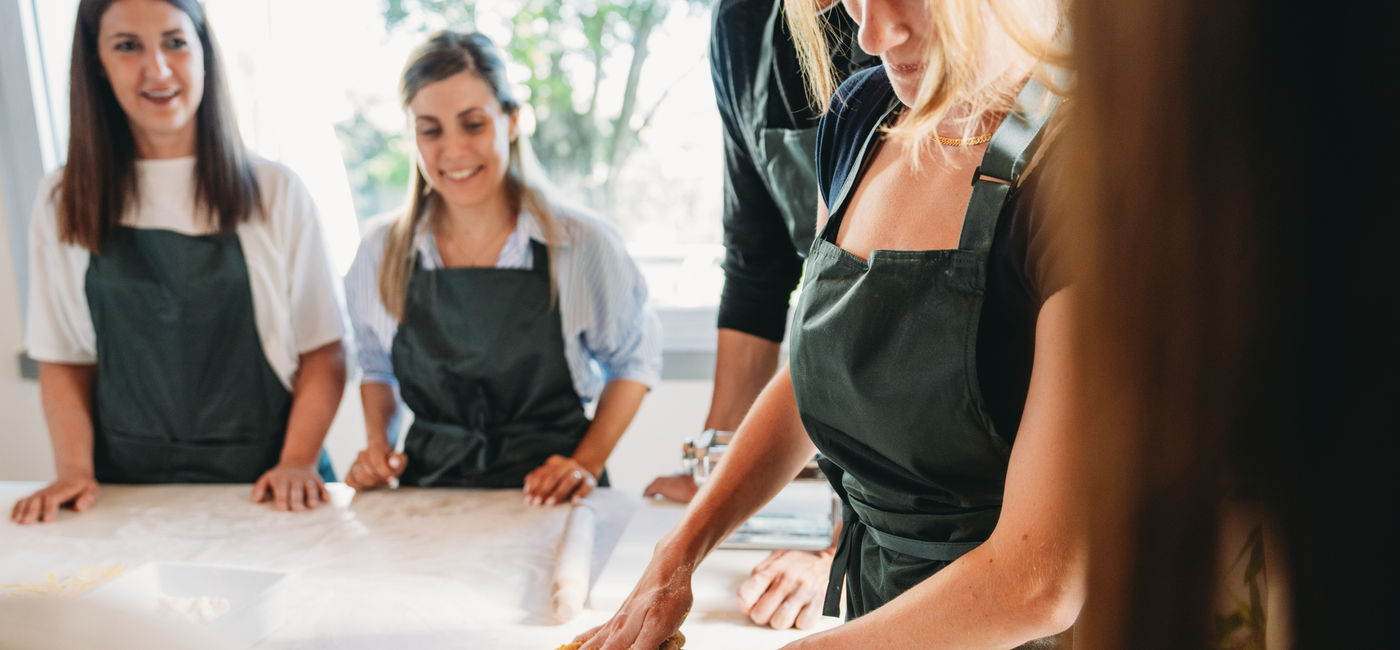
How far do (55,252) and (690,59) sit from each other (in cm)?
163

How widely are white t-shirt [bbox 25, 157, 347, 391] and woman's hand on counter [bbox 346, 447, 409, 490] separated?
33cm

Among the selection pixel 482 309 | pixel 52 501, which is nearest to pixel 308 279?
pixel 482 309

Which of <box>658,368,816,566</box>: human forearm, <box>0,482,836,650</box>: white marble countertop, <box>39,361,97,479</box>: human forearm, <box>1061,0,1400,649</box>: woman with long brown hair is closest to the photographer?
<box>1061,0,1400,649</box>: woman with long brown hair

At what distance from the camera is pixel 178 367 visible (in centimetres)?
182

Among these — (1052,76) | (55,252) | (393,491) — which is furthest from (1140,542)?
(55,252)

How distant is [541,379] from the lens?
179 cm

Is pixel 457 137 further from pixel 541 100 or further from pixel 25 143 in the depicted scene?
pixel 25 143

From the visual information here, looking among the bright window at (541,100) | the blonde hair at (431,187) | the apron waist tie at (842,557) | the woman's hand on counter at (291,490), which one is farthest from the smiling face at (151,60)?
the apron waist tie at (842,557)

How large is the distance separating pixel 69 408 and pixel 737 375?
1.24m

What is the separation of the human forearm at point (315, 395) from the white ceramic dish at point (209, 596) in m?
0.46

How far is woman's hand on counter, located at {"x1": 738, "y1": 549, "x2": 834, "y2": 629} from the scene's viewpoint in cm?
110

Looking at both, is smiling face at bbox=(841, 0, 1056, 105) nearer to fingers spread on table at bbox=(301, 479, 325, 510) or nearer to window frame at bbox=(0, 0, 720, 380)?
fingers spread on table at bbox=(301, 479, 325, 510)

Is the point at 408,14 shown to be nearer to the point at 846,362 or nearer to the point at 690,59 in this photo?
the point at 690,59

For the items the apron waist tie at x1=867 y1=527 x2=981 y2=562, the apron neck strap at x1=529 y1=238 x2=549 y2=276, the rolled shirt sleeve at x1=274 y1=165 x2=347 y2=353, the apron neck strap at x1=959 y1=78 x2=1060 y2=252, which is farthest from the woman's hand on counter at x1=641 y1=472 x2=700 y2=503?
the apron neck strap at x1=959 y1=78 x2=1060 y2=252
